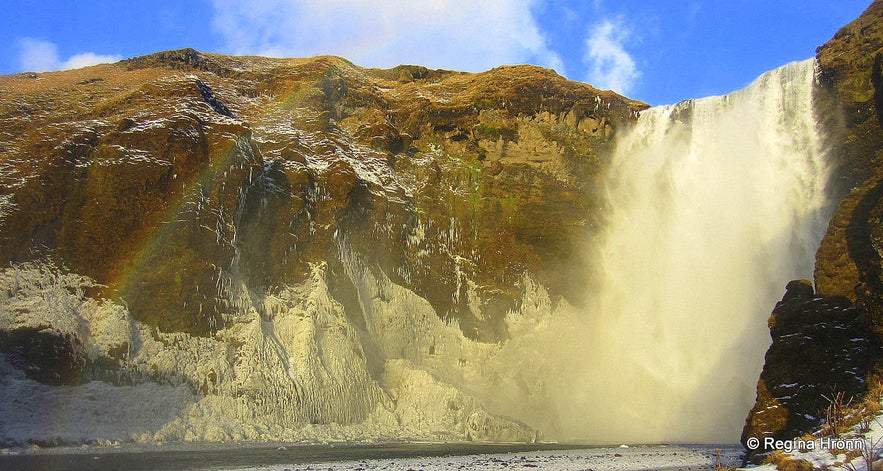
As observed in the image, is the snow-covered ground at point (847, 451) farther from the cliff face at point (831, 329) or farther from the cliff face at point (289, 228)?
the cliff face at point (289, 228)

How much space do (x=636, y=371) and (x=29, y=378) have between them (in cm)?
2833

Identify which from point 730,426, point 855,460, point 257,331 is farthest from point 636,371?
point 855,460

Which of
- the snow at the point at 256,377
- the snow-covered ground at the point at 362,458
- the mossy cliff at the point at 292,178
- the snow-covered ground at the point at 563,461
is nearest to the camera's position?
the snow-covered ground at the point at 362,458

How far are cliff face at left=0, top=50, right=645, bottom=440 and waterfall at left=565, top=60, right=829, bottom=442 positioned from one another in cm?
265

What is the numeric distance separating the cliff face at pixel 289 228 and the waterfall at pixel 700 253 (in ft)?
8.69

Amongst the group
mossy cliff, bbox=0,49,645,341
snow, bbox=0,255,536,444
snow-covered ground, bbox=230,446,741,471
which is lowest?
snow-covered ground, bbox=230,446,741,471

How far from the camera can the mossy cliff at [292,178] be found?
28.8m

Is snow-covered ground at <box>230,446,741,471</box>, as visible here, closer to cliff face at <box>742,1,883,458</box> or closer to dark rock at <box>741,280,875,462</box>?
dark rock at <box>741,280,875,462</box>

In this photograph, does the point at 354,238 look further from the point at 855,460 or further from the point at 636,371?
the point at 855,460

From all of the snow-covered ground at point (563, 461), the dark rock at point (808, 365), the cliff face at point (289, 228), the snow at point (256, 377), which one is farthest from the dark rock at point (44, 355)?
the dark rock at point (808, 365)

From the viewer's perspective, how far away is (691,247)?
3706 cm

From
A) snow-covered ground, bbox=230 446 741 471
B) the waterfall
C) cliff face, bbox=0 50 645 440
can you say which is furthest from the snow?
the waterfall

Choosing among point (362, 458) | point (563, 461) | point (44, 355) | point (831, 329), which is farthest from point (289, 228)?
point (831, 329)

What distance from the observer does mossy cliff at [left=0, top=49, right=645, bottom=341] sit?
28750mm
